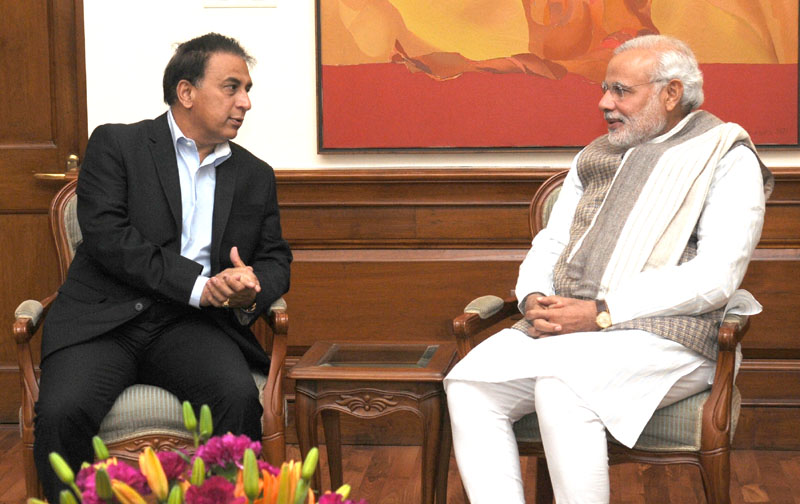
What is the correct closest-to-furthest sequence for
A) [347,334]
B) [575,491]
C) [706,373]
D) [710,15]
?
[575,491]
[706,373]
[710,15]
[347,334]

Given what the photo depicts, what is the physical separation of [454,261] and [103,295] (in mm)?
1485

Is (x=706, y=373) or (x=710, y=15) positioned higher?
(x=710, y=15)

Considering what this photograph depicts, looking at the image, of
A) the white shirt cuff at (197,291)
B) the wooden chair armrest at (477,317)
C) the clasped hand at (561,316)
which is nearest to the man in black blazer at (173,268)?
the white shirt cuff at (197,291)

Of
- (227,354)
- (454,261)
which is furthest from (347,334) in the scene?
(227,354)

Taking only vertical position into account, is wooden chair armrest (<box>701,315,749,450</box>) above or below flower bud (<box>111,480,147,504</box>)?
below

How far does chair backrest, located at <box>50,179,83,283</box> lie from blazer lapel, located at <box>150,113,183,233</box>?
0.37 m

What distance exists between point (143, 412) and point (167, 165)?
0.73 m

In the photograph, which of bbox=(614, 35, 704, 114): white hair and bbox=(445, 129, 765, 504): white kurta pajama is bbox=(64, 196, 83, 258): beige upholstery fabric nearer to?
bbox=(445, 129, 765, 504): white kurta pajama

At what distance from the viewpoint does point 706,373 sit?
2.66 meters

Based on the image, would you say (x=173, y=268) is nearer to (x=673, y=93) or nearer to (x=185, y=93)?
(x=185, y=93)

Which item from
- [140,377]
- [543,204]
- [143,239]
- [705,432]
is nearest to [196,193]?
[143,239]

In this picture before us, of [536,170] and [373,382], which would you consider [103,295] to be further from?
[536,170]

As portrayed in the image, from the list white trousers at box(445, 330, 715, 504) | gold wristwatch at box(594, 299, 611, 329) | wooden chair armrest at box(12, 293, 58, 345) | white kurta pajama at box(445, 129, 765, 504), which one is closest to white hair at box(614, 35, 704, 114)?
white kurta pajama at box(445, 129, 765, 504)

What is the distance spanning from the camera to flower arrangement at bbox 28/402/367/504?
4.33ft
